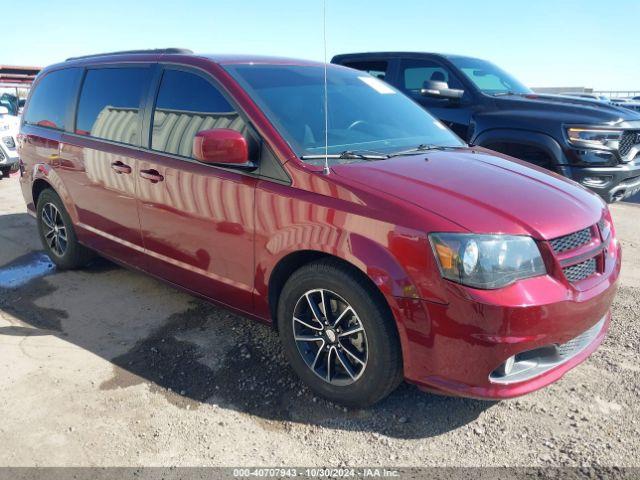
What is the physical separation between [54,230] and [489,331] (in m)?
4.15

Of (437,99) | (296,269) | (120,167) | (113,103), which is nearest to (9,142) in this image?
(113,103)

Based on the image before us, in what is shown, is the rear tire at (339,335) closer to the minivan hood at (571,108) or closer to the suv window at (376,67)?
the minivan hood at (571,108)

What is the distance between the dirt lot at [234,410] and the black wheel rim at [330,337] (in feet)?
0.66

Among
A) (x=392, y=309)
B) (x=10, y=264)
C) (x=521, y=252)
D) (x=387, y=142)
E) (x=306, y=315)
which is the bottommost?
(x=10, y=264)

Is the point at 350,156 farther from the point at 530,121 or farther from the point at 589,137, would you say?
the point at 589,137

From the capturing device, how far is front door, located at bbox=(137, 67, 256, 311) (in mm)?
3094

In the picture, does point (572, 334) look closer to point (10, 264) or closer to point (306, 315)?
point (306, 315)

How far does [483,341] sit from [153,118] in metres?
2.59

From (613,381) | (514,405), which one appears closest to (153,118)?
(514,405)

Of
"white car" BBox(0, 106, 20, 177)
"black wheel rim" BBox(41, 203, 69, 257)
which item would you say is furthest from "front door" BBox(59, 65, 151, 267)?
"white car" BBox(0, 106, 20, 177)

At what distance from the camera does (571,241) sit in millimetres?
2559

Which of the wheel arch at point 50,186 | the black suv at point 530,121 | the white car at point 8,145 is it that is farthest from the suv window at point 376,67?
the white car at point 8,145

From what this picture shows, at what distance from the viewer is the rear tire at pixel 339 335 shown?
254 cm

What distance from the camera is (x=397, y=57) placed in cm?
691
